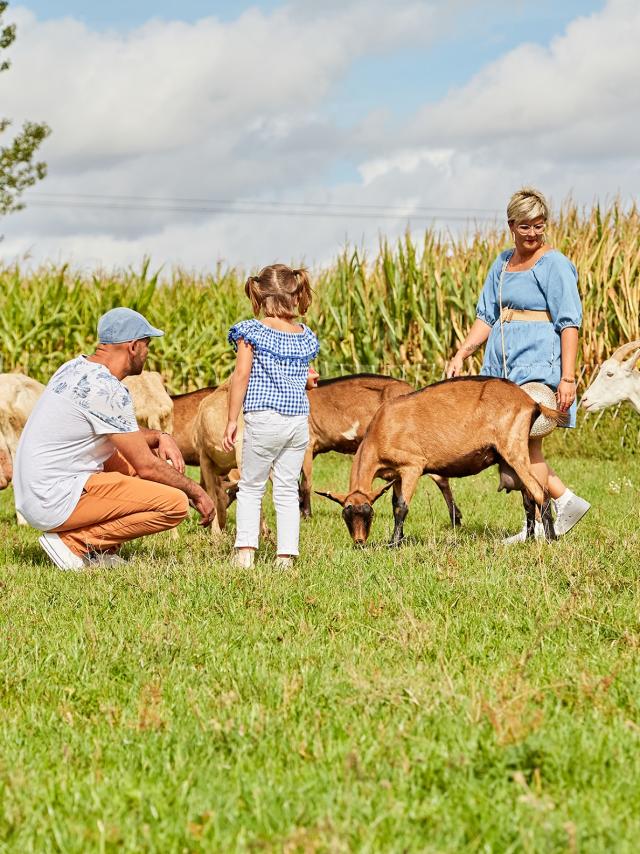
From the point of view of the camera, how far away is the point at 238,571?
6805 mm

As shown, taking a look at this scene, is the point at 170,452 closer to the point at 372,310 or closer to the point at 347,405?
the point at 347,405

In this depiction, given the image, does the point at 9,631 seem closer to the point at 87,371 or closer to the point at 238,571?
the point at 238,571

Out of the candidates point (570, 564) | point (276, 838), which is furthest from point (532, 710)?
point (570, 564)

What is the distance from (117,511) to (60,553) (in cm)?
51

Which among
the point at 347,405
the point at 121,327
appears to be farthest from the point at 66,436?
the point at 347,405

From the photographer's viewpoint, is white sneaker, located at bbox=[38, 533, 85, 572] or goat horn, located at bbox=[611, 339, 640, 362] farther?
goat horn, located at bbox=[611, 339, 640, 362]

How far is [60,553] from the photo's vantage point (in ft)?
24.4

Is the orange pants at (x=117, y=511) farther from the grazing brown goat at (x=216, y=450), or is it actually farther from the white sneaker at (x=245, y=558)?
the grazing brown goat at (x=216, y=450)

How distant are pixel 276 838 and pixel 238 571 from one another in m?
3.94

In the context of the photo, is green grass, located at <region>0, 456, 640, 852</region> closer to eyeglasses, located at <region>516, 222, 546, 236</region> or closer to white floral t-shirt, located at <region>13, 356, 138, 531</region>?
white floral t-shirt, located at <region>13, 356, 138, 531</region>

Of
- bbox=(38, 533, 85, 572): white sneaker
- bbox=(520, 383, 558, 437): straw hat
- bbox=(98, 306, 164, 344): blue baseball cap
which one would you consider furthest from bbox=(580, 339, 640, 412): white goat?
bbox=(38, 533, 85, 572): white sneaker

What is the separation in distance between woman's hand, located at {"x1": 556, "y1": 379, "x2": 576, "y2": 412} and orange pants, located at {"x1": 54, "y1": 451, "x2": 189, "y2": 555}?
116 inches

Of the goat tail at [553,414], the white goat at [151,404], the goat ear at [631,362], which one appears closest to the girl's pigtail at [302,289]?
the goat tail at [553,414]

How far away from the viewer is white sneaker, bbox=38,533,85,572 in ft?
24.3
